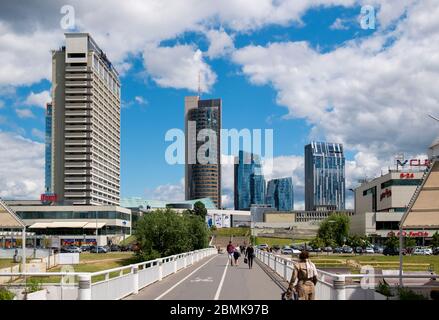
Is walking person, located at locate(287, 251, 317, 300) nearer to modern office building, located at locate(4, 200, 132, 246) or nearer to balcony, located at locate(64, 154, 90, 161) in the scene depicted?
modern office building, located at locate(4, 200, 132, 246)

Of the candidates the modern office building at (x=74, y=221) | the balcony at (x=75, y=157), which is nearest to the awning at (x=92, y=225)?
the modern office building at (x=74, y=221)

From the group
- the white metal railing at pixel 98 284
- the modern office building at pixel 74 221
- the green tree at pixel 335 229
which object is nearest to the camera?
the white metal railing at pixel 98 284

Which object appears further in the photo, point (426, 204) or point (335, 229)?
point (335, 229)

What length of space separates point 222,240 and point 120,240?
27.6 m

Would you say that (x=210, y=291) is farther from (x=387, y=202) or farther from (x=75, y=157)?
(x=75, y=157)

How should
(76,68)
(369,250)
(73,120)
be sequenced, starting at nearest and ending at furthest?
(369,250) < (76,68) < (73,120)

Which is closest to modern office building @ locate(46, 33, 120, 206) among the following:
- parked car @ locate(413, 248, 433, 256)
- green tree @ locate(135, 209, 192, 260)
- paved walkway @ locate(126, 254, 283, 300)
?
parked car @ locate(413, 248, 433, 256)

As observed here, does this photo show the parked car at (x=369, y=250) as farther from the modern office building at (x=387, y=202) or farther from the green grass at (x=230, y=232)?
the green grass at (x=230, y=232)

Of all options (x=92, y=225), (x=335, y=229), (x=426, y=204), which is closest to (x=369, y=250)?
(x=335, y=229)

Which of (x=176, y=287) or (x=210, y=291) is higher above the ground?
(x=210, y=291)

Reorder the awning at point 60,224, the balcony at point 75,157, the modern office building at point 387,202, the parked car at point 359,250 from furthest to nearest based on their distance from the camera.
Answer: the balcony at point 75,157 → the awning at point 60,224 → the modern office building at point 387,202 → the parked car at point 359,250

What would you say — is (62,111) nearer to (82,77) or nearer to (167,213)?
(82,77)

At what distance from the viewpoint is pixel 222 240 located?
538 feet
